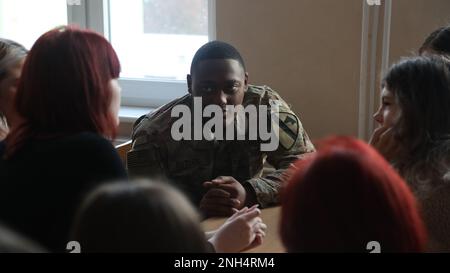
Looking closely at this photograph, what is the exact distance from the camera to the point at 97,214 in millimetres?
723

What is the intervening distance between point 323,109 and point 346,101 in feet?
0.31

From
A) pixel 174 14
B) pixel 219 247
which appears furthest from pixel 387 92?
pixel 174 14

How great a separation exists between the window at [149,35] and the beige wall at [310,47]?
333mm

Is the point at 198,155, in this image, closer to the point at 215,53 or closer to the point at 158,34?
the point at 215,53

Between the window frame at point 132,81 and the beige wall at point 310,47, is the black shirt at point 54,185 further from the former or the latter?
the window frame at point 132,81

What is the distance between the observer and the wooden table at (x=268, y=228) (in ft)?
4.61

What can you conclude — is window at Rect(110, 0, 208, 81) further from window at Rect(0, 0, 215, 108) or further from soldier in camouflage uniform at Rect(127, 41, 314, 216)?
soldier in camouflage uniform at Rect(127, 41, 314, 216)

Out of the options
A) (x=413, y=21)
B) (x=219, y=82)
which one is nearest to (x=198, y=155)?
(x=219, y=82)

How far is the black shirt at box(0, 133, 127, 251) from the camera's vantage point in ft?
3.82

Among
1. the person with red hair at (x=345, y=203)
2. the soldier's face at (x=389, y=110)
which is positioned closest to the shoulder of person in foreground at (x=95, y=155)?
the person with red hair at (x=345, y=203)

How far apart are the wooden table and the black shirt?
40cm

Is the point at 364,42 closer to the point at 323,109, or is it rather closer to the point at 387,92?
the point at 323,109

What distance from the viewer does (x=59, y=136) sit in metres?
1.21

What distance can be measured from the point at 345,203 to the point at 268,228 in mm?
817
